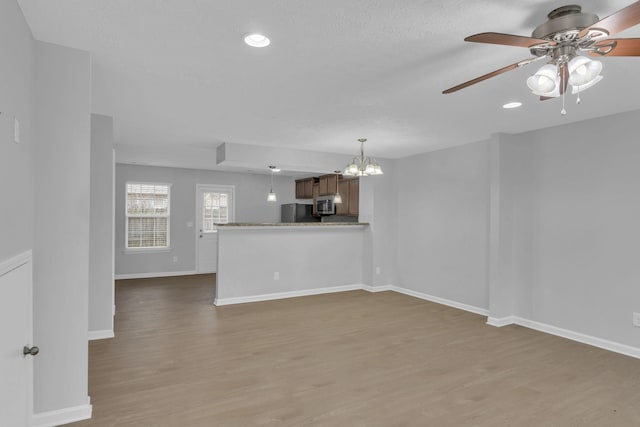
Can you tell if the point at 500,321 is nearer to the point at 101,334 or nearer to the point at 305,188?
the point at 101,334

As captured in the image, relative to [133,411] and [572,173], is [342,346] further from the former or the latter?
[572,173]

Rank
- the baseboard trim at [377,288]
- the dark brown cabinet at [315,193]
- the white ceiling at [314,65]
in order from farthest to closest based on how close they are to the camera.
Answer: the dark brown cabinet at [315,193] < the baseboard trim at [377,288] < the white ceiling at [314,65]

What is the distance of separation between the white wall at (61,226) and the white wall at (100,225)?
162 centimetres

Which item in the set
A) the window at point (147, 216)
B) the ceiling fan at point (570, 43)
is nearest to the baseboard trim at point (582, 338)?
the ceiling fan at point (570, 43)

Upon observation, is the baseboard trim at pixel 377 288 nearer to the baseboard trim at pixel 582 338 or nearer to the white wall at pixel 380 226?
the white wall at pixel 380 226

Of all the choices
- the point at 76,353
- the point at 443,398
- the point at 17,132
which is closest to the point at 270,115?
the point at 17,132

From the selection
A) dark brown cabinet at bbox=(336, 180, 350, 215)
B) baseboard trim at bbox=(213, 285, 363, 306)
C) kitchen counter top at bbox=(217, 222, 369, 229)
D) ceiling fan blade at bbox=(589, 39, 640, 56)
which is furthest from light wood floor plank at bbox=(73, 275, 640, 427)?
dark brown cabinet at bbox=(336, 180, 350, 215)

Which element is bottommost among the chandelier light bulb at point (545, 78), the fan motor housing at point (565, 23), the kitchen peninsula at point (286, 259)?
the kitchen peninsula at point (286, 259)

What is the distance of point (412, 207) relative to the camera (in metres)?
6.27

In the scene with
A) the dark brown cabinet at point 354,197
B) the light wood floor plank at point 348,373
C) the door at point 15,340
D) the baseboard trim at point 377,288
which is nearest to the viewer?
the door at point 15,340

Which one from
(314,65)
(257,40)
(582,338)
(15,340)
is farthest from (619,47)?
(582,338)

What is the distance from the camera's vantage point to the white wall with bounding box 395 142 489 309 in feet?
16.8

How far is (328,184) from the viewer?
27.1ft

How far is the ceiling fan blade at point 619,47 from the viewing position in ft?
5.34
